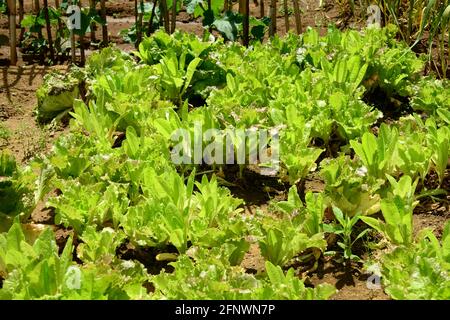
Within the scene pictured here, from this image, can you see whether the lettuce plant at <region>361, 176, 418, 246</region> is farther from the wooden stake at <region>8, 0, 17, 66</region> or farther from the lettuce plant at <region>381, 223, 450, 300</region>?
the wooden stake at <region>8, 0, 17, 66</region>

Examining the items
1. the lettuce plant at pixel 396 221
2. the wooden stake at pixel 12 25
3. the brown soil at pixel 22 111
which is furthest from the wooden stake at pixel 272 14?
the lettuce plant at pixel 396 221

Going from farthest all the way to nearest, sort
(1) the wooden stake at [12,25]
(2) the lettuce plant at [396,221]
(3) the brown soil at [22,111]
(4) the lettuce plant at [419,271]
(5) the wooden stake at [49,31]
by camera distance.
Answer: (5) the wooden stake at [49,31]
(1) the wooden stake at [12,25]
(3) the brown soil at [22,111]
(2) the lettuce plant at [396,221]
(4) the lettuce plant at [419,271]

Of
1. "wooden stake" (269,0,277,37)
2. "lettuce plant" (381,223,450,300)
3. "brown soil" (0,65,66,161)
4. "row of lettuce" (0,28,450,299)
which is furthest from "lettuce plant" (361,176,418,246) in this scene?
"wooden stake" (269,0,277,37)

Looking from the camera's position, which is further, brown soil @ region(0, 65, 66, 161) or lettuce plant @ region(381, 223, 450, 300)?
brown soil @ region(0, 65, 66, 161)

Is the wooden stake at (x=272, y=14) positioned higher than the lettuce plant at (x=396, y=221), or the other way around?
the wooden stake at (x=272, y=14)

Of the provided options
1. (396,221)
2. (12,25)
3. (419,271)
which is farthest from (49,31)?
(419,271)

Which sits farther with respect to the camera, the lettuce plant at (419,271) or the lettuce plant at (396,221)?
the lettuce plant at (396,221)

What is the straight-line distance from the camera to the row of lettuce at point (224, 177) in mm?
2395

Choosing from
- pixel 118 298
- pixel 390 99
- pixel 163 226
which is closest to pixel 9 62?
pixel 390 99

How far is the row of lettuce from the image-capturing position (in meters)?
2.39

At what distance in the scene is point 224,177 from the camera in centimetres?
355

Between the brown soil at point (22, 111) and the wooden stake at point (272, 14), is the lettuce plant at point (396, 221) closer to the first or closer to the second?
the brown soil at point (22, 111)

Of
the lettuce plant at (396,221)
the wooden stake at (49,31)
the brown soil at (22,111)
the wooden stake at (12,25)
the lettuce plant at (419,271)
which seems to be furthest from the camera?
the wooden stake at (49,31)

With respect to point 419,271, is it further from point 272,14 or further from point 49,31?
point 49,31
